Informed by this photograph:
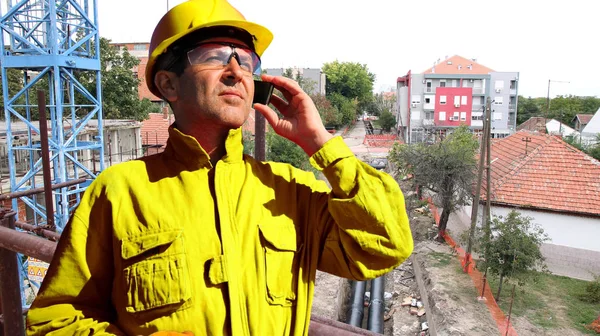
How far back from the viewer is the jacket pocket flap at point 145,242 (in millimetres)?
1212

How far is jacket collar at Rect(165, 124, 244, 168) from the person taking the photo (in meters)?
1.34

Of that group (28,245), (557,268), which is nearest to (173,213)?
(28,245)

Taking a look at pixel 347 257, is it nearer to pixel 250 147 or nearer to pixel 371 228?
pixel 371 228

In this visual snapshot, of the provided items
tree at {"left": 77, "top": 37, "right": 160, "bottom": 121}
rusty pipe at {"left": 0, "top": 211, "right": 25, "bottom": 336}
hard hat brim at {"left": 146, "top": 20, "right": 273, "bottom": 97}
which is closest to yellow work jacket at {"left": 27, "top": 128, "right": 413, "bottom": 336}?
hard hat brim at {"left": 146, "top": 20, "right": 273, "bottom": 97}

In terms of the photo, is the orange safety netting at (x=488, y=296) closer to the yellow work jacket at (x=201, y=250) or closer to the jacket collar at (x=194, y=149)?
the yellow work jacket at (x=201, y=250)

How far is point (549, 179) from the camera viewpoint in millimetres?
16250

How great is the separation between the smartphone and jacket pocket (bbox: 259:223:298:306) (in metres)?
0.46

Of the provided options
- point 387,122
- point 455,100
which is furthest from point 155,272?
point 387,122

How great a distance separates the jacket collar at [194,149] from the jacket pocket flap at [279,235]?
0.24 m

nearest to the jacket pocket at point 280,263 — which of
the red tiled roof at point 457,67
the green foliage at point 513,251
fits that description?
the green foliage at point 513,251

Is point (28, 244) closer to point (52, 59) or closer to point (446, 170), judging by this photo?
point (52, 59)

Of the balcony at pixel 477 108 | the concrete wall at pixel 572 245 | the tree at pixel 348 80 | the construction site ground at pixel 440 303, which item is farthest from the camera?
the tree at pixel 348 80

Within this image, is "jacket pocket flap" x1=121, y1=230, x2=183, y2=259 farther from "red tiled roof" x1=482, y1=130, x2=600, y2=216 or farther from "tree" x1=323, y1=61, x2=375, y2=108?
"tree" x1=323, y1=61, x2=375, y2=108

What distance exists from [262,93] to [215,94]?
9.1 inches
